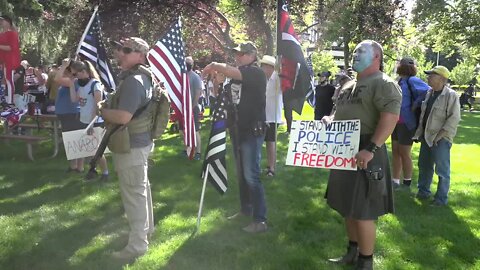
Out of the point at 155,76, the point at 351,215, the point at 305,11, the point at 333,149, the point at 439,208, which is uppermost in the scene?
the point at 305,11

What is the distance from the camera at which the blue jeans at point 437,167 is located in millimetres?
6289

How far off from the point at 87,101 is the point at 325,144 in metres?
4.25

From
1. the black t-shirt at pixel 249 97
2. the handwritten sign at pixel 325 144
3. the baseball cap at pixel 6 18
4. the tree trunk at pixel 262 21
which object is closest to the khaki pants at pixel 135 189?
the black t-shirt at pixel 249 97

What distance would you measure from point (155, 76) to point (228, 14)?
61.9 feet

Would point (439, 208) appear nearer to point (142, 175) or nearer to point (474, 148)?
point (142, 175)

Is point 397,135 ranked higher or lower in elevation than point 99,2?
lower

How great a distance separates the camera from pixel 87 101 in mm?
7125

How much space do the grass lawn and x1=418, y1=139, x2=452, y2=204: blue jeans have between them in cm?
28

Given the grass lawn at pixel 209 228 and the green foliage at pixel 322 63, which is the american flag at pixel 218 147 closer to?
the grass lawn at pixel 209 228

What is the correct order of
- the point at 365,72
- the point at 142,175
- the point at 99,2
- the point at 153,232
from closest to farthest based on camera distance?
the point at 365,72 → the point at 142,175 → the point at 153,232 → the point at 99,2

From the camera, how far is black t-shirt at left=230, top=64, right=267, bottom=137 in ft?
16.5

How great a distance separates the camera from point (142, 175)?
4.44 meters

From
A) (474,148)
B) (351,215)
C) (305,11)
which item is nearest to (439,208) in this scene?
(351,215)

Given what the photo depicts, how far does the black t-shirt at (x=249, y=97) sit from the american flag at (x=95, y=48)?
99.7 inches
